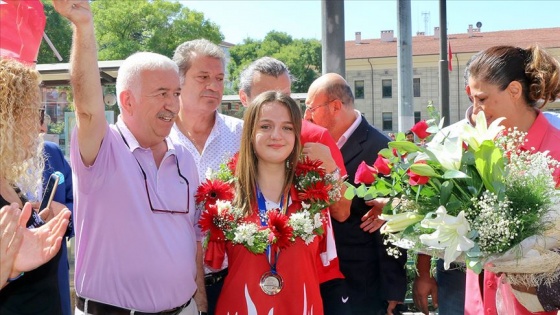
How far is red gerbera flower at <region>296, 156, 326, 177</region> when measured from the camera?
3.90 meters

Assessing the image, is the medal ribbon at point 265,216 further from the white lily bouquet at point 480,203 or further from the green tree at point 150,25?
the green tree at point 150,25

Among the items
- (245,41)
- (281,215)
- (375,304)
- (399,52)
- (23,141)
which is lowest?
(375,304)

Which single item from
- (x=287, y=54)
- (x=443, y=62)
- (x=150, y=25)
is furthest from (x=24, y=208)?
(x=287, y=54)

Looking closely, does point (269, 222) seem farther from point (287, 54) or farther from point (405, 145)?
point (287, 54)

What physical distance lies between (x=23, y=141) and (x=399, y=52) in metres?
8.86

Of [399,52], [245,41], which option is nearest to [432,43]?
[245,41]

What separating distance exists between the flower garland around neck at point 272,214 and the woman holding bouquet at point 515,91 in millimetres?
885

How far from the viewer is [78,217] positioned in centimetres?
345

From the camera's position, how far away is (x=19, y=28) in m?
2.98

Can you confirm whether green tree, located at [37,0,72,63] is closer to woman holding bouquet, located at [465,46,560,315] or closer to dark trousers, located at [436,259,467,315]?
dark trousers, located at [436,259,467,315]

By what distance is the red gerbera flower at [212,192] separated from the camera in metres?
3.77

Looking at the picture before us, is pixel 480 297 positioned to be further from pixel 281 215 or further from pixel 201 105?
pixel 201 105

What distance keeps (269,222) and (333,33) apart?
11.8 ft

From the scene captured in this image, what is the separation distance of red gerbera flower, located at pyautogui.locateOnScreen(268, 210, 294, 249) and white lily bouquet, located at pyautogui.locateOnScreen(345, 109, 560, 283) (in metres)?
0.56
